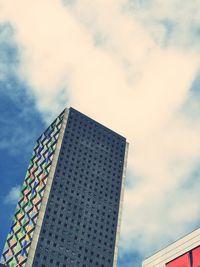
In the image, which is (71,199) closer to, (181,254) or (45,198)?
(45,198)

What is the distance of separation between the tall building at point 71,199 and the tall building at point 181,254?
314 ft

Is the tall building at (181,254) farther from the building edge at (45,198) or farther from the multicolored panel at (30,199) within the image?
the multicolored panel at (30,199)

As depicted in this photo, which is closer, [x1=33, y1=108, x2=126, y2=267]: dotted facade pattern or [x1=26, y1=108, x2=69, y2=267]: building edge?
[x1=26, y1=108, x2=69, y2=267]: building edge

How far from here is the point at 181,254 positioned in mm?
28828

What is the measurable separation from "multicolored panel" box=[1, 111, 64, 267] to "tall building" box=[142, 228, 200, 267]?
319 ft

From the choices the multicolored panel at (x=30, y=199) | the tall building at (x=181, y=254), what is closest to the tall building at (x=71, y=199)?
the multicolored panel at (x=30, y=199)

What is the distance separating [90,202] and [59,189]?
461 inches

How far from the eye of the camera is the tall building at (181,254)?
2759cm

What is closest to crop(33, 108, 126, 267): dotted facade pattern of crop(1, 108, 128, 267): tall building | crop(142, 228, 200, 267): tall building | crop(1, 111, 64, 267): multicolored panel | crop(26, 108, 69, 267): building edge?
crop(1, 108, 128, 267): tall building

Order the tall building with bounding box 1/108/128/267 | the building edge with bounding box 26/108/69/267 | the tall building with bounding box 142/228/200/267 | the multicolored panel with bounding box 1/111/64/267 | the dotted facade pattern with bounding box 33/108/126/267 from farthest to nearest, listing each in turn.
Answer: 1. the multicolored panel with bounding box 1/111/64/267
2. the dotted facade pattern with bounding box 33/108/126/267
3. the tall building with bounding box 1/108/128/267
4. the building edge with bounding box 26/108/69/267
5. the tall building with bounding box 142/228/200/267

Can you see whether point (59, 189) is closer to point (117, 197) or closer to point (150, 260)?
point (117, 197)

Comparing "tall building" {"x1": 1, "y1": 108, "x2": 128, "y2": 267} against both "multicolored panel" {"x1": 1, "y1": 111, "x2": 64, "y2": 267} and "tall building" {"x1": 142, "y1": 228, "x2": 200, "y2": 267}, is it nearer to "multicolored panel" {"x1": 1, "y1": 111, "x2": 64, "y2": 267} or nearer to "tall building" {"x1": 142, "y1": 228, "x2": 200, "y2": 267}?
"multicolored panel" {"x1": 1, "y1": 111, "x2": 64, "y2": 267}

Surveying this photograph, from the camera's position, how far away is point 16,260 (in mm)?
127000

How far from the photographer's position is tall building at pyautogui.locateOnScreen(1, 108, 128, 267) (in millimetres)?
128000
